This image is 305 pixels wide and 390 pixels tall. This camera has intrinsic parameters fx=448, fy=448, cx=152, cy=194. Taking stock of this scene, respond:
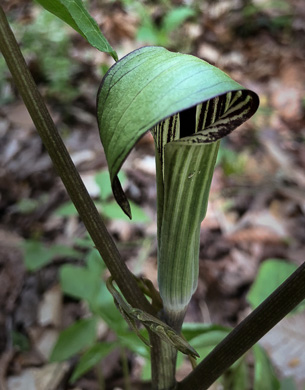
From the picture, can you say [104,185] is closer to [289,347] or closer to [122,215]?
[122,215]

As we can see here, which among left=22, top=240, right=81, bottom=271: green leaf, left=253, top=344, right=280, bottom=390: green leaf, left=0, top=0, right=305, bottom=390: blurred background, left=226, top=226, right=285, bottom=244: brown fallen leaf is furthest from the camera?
left=226, top=226, right=285, bottom=244: brown fallen leaf

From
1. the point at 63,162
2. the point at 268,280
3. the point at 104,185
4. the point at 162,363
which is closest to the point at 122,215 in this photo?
the point at 104,185

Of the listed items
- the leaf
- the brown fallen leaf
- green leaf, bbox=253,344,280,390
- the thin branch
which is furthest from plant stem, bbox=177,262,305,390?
the brown fallen leaf

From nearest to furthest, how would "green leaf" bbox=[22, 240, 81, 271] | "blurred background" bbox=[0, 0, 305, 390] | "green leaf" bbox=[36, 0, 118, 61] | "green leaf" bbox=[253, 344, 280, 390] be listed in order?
"green leaf" bbox=[36, 0, 118, 61]
"green leaf" bbox=[253, 344, 280, 390]
"blurred background" bbox=[0, 0, 305, 390]
"green leaf" bbox=[22, 240, 81, 271]

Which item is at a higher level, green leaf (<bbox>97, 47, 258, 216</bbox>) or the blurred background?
green leaf (<bbox>97, 47, 258, 216</bbox>)

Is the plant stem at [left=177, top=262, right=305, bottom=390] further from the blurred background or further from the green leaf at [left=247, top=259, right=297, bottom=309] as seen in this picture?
the green leaf at [left=247, top=259, right=297, bottom=309]

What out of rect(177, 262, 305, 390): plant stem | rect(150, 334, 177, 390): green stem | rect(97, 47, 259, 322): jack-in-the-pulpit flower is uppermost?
rect(97, 47, 259, 322): jack-in-the-pulpit flower

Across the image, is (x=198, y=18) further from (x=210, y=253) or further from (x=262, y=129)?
(x=210, y=253)

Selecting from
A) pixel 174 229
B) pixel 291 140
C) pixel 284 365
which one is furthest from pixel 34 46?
pixel 174 229
